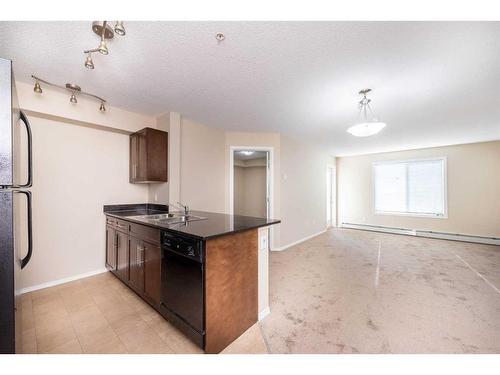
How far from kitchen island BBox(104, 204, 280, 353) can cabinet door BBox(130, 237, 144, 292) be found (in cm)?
1

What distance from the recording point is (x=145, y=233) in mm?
1979

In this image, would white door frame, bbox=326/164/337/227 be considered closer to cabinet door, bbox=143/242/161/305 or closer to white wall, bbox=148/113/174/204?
white wall, bbox=148/113/174/204

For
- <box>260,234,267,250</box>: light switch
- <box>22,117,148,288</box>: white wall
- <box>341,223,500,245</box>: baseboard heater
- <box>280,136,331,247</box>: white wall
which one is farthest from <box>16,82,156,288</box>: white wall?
<box>341,223,500,245</box>: baseboard heater

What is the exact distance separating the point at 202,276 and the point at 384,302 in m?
2.17

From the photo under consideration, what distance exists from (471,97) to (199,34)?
137 inches

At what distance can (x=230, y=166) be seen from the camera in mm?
4094

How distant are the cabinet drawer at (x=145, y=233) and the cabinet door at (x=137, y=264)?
2.9 inches

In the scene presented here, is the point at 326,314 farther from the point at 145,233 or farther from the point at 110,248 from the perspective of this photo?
the point at 110,248

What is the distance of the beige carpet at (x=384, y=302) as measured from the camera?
165cm

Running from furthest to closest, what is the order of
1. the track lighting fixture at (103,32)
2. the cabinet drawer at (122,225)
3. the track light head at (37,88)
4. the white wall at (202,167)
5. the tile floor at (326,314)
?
the white wall at (202,167)
the cabinet drawer at (122,225)
the track light head at (37,88)
the tile floor at (326,314)
the track lighting fixture at (103,32)

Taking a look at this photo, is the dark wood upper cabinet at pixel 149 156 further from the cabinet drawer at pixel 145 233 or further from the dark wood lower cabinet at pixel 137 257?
the cabinet drawer at pixel 145 233

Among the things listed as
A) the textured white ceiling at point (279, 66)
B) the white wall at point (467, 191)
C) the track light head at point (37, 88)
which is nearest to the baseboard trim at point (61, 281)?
the track light head at point (37, 88)

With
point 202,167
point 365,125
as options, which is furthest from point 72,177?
point 365,125
